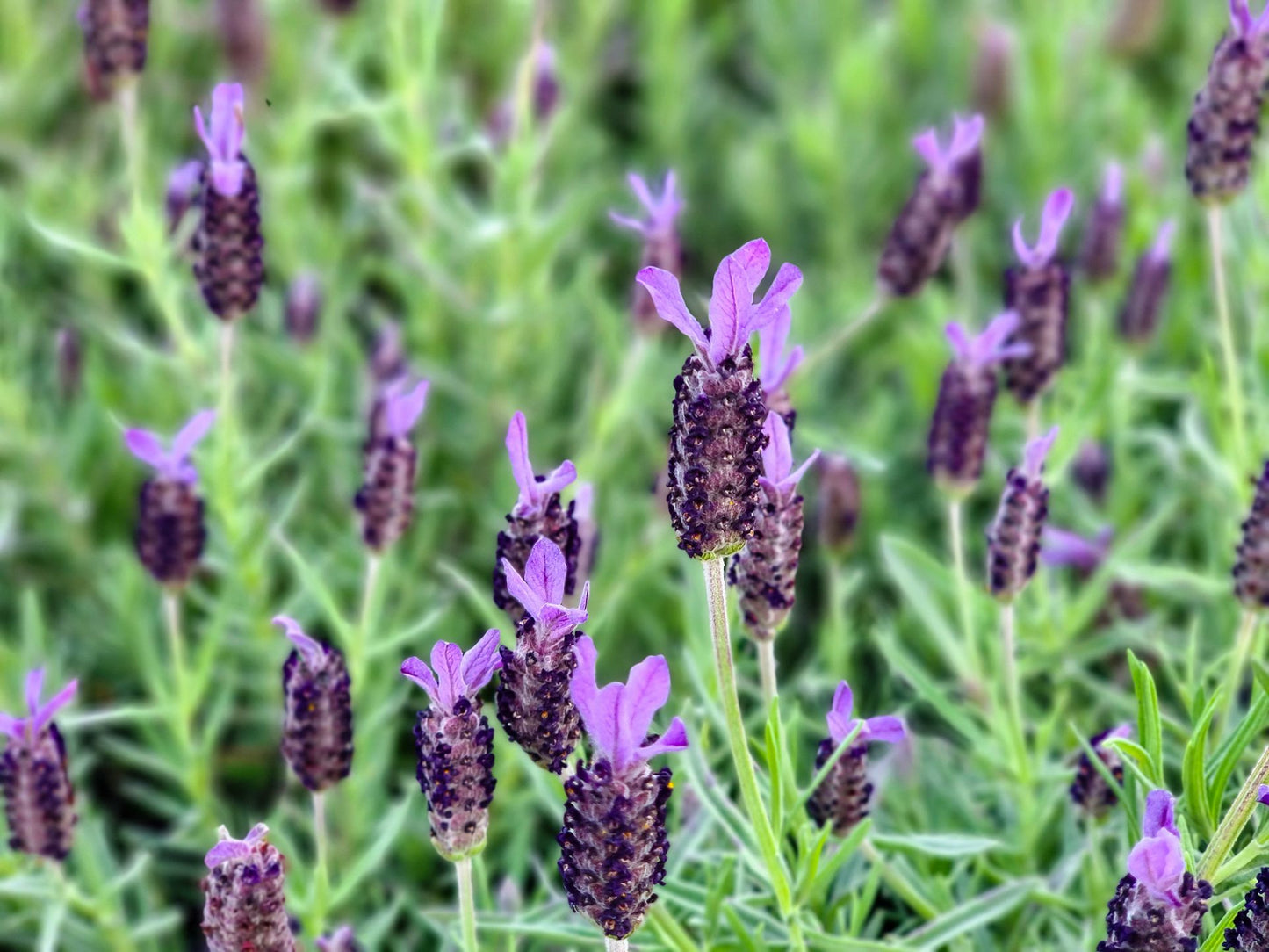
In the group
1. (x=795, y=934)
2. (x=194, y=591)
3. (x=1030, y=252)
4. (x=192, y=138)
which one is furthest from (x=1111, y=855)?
(x=192, y=138)

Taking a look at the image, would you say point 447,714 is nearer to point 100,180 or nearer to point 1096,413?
point 1096,413

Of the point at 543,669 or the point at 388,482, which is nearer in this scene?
the point at 543,669

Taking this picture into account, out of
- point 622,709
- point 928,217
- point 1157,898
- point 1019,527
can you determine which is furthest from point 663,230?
point 1157,898

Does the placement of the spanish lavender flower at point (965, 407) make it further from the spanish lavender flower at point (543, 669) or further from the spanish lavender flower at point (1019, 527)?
the spanish lavender flower at point (543, 669)

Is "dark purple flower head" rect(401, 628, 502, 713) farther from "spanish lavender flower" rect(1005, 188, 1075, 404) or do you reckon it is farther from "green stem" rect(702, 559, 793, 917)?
"spanish lavender flower" rect(1005, 188, 1075, 404)

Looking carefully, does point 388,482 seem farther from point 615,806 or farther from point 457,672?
point 615,806
